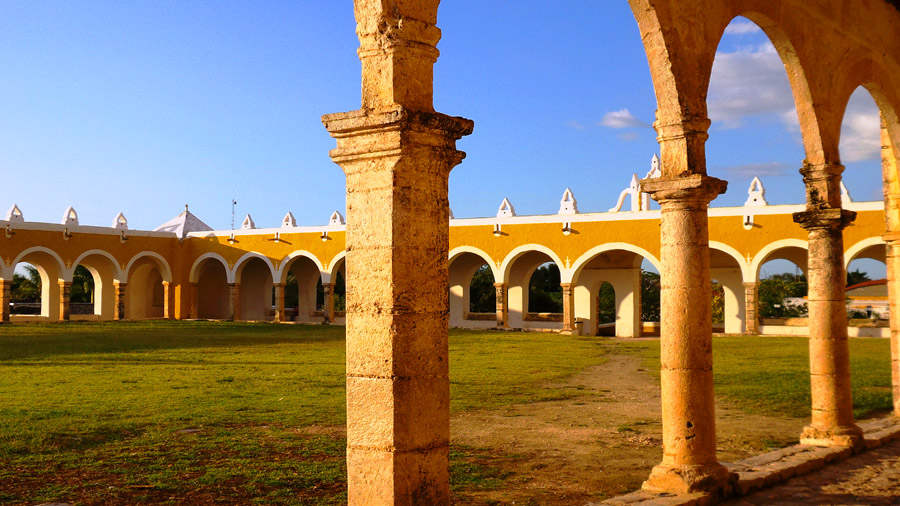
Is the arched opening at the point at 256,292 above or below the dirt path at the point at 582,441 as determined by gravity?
above

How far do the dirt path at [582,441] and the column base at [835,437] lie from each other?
0.41 metres

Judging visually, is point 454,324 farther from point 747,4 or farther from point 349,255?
point 349,255

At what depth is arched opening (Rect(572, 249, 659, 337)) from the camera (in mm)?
23359

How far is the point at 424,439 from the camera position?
3.24m

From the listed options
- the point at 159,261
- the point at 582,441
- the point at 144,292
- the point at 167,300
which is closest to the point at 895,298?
the point at 582,441

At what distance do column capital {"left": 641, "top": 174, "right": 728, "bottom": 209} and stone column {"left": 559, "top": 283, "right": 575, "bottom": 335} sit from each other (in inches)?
704

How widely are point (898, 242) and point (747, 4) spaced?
12.9 ft

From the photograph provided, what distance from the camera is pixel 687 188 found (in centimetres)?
507

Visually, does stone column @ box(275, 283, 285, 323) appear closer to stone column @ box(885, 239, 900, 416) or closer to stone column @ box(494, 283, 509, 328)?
stone column @ box(494, 283, 509, 328)

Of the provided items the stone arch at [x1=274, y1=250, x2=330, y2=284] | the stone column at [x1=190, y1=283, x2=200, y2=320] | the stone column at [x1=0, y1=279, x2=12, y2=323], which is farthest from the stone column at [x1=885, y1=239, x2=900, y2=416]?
the stone column at [x1=190, y1=283, x2=200, y2=320]

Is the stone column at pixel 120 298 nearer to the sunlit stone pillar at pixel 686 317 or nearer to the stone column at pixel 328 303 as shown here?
the stone column at pixel 328 303

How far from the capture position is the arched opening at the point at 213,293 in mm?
31453

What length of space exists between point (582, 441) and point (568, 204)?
16.5 meters

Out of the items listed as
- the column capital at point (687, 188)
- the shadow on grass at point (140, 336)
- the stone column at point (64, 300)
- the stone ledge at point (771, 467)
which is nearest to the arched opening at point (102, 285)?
the stone column at point (64, 300)
